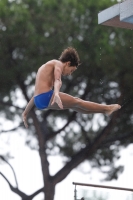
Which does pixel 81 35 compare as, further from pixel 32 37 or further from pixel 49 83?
pixel 49 83

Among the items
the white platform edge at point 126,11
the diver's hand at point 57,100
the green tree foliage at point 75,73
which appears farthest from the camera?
the green tree foliage at point 75,73

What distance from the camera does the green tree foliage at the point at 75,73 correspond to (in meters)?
16.6

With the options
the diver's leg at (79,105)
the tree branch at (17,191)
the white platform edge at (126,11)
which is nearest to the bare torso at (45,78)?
the diver's leg at (79,105)

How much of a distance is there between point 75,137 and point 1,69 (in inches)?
120

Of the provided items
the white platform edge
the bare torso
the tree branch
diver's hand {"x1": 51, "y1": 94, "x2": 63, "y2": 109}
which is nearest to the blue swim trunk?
the bare torso

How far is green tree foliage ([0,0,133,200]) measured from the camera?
1656 cm

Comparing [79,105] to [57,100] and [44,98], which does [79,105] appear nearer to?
[44,98]

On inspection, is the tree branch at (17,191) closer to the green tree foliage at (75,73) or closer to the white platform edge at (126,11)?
the green tree foliage at (75,73)

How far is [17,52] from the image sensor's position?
655 inches

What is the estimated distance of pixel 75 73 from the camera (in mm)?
16891

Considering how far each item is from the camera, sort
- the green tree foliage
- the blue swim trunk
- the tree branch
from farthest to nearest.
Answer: the tree branch
the green tree foliage
the blue swim trunk

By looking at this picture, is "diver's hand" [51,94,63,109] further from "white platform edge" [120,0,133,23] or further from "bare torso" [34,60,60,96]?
"white platform edge" [120,0,133,23]

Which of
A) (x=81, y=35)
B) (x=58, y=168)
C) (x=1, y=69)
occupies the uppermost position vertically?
(x=81, y=35)

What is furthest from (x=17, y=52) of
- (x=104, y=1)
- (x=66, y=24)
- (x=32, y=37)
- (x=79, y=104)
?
(x=79, y=104)
